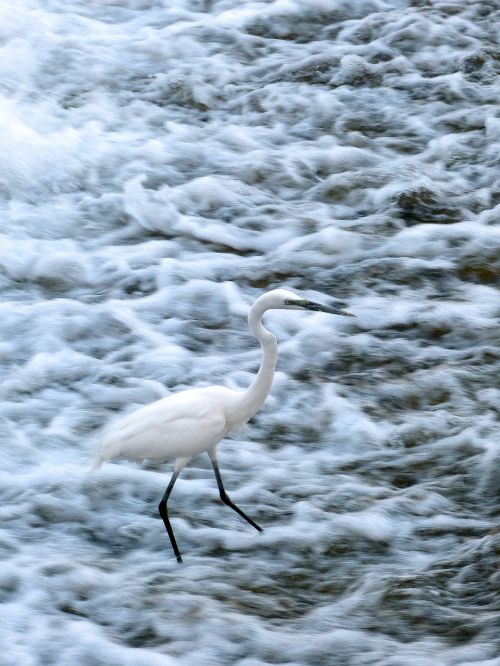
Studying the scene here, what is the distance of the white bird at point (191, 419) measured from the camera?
3580mm

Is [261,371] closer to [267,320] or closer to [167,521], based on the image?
[167,521]

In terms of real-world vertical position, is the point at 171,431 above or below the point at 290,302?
below

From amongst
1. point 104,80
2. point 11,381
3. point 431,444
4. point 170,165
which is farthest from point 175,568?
point 104,80

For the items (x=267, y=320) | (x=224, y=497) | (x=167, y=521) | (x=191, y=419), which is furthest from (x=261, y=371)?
(x=267, y=320)

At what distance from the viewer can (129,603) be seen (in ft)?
11.1

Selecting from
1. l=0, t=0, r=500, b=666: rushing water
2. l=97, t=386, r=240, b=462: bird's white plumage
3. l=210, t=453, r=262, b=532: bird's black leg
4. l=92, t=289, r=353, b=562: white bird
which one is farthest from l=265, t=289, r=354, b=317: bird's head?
l=0, t=0, r=500, b=666: rushing water

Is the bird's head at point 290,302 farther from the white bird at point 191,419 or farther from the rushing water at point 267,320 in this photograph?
the rushing water at point 267,320

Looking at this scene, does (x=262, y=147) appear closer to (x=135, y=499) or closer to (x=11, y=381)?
(x=11, y=381)

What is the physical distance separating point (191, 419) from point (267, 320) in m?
1.70

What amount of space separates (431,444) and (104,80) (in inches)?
168

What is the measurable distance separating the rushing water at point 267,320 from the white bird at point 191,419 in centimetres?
33

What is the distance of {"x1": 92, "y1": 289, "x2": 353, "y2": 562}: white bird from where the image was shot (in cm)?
358

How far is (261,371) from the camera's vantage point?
3.69 m

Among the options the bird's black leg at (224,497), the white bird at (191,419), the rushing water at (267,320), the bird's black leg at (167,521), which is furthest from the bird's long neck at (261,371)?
the rushing water at (267,320)
